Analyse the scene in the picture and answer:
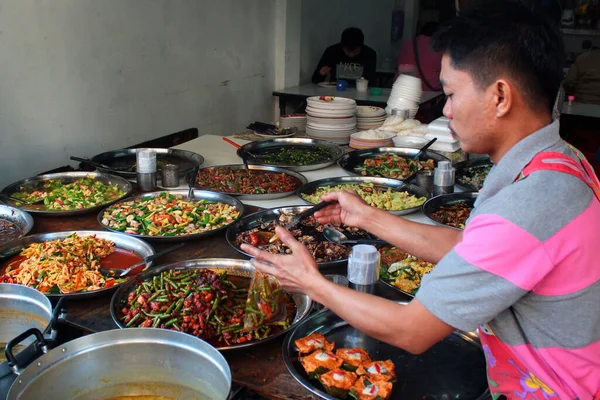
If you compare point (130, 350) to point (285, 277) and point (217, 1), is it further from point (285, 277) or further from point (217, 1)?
point (217, 1)

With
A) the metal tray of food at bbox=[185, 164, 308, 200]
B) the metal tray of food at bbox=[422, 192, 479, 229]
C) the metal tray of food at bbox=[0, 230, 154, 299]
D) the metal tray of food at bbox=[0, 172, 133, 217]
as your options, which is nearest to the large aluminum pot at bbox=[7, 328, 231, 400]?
the metal tray of food at bbox=[0, 230, 154, 299]

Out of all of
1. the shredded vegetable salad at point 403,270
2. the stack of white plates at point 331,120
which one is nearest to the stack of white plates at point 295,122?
the stack of white plates at point 331,120

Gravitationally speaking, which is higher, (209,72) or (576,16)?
(576,16)

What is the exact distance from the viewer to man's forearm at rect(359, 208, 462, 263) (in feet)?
7.25

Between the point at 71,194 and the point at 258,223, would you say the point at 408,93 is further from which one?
the point at 71,194

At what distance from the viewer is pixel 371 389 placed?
71.7 inches

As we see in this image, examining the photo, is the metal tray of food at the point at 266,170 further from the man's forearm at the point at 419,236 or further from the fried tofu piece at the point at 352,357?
the fried tofu piece at the point at 352,357

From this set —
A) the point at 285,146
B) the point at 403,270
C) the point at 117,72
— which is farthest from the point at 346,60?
the point at 403,270

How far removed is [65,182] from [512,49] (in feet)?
11.2

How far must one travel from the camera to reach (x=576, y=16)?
10.4 metres

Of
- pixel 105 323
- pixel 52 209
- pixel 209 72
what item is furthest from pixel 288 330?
pixel 209 72

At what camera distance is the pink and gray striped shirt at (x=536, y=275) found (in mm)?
1417

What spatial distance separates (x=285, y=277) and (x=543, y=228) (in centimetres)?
88

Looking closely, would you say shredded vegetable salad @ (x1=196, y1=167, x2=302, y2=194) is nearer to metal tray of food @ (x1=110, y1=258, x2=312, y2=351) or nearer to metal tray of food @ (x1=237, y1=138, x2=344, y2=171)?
metal tray of food @ (x1=237, y1=138, x2=344, y2=171)
